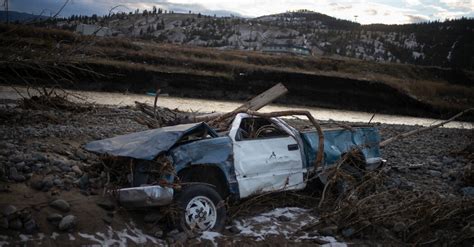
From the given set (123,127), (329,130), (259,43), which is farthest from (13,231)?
(259,43)

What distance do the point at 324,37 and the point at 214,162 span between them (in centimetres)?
11325

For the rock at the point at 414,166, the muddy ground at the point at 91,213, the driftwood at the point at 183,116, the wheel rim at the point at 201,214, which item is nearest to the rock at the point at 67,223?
the muddy ground at the point at 91,213

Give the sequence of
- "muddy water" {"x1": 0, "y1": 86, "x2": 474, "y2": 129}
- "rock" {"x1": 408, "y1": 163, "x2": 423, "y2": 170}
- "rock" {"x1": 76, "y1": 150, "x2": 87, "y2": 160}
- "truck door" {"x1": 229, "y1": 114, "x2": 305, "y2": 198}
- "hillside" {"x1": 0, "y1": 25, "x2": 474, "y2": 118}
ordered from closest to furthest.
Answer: "truck door" {"x1": 229, "y1": 114, "x2": 305, "y2": 198}, "rock" {"x1": 76, "y1": 150, "x2": 87, "y2": 160}, "rock" {"x1": 408, "y1": 163, "x2": 423, "y2": 170}, "muddy water" {"x1": 0, "y1": 86, "x2": 474, "y2": 129}, "hillside" {"x1": 0, "y1": 25, "x2": 474, "y2": 118}

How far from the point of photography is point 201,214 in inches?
208

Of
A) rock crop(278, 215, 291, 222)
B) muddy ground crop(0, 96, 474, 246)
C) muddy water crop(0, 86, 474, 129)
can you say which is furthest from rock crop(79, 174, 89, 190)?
muddy water crop(0, 86, 474, 129)

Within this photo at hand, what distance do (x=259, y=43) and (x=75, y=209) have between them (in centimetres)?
10865

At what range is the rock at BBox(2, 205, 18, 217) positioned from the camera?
15.2 feet

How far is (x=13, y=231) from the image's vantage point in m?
4.52

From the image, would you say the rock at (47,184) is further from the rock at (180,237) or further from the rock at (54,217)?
the rock at (180,237)

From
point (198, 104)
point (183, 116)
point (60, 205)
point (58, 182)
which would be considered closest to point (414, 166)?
point (183, 116)

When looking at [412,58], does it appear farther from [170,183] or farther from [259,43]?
[170,183]

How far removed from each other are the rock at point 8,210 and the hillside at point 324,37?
8518 centimetres

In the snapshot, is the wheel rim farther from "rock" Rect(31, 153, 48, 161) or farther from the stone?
"rock" Rect(31, 153, 48, 161)

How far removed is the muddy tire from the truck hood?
65 cm
